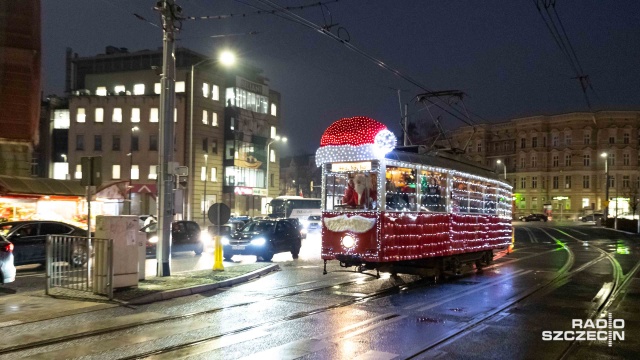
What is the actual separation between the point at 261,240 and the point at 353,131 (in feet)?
29.6

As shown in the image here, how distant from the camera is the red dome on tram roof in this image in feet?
42.8

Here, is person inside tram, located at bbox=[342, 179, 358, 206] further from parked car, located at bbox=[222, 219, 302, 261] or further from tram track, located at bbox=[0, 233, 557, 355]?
parked car, located at bbox=[222, 219, 302, 261]

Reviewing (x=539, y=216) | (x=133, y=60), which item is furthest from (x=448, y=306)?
(x=539, y=216)

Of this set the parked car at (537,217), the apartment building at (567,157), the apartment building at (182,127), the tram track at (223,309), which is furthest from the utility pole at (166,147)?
the parked car at (537,217)

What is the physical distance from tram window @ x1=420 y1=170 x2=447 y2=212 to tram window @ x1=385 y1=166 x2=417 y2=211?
364 millimetres

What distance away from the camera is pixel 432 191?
14586 mm

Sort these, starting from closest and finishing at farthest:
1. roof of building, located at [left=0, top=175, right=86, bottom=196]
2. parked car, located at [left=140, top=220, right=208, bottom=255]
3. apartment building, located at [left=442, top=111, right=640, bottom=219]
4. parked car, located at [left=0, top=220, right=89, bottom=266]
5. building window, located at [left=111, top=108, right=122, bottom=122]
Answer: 1. parked car, located at [left=0, top=220, right=89, bottom=266]
2. parked car, located at [left=140, top=220, right=208, bottom=255]
3. roof of building, located at [left=0, top=175, right=86, bottom=196]
4. building window, located at [left=111, top=108, right=122, bottom=122]
5. apartment building, located at [left=442, top=111, right=640, bottom=219]

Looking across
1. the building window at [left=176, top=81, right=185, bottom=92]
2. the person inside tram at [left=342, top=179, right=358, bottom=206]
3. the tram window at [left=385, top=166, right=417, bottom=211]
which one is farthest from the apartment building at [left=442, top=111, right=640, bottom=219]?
the person inside tram at [left=342, top=179, right=358, bottom=206]

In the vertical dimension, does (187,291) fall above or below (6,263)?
below

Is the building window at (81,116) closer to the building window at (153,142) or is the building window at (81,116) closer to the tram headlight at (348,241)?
the building window at (153,142)

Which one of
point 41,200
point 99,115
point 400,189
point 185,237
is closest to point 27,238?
point 185,237

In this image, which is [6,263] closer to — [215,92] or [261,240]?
[261,240]

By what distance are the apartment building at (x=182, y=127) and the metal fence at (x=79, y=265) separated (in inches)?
1666

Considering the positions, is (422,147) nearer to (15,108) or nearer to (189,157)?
(15,108)
